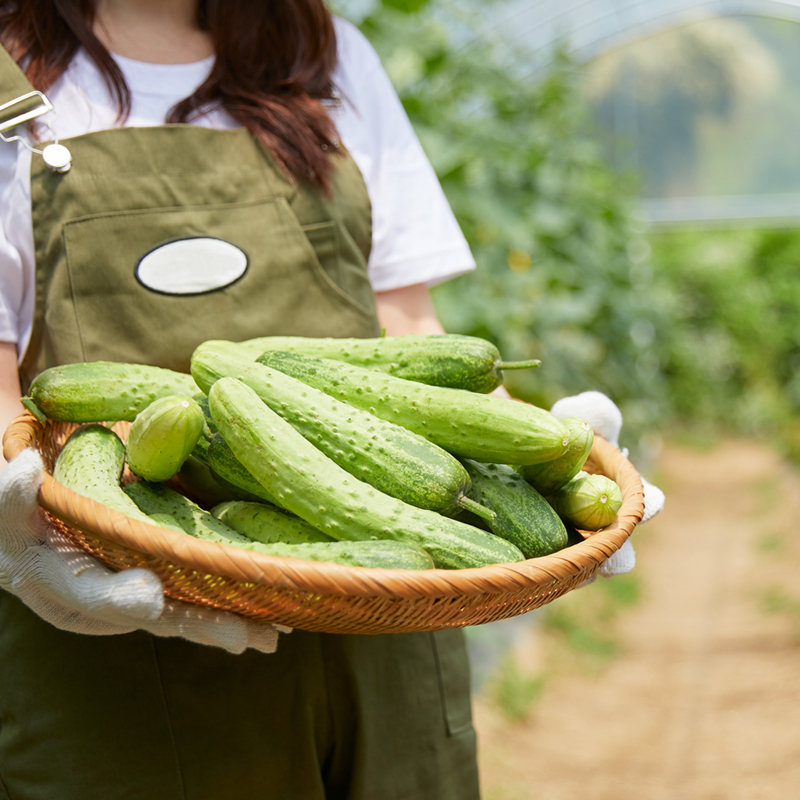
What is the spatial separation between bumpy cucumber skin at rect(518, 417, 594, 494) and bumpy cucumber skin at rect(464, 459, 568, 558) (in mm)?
25

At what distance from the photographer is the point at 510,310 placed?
4.00 metres

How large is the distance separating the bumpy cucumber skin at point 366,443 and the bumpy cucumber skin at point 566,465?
124 mm

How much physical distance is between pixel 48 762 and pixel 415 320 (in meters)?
0.93

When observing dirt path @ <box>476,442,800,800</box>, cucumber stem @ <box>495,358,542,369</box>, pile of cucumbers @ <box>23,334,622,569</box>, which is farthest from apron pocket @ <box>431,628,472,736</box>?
dirt path @ <box>476,442,800,800</box>

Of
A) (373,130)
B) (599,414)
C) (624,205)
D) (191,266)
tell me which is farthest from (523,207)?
(191,266)

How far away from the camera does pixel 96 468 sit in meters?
1.03

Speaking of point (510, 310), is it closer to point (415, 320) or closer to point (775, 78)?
point (415, 320)

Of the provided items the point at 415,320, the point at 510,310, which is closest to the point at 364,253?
the point at 415,320

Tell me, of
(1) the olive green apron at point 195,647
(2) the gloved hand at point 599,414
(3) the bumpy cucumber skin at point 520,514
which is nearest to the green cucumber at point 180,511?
(1) the olive green apron at point 195,647

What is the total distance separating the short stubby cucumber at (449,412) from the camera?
1.05 metres

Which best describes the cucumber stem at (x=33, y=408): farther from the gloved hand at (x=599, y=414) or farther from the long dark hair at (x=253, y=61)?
the gloved hand at (x=599, y=414)

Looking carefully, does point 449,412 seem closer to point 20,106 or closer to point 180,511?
point 180,511

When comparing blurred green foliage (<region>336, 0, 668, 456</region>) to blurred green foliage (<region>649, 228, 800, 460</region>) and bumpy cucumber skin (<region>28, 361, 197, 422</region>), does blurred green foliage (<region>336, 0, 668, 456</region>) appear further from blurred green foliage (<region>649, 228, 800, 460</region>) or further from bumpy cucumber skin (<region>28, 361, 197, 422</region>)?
bumpy cucumber skin (<region>28, 361, 197, 422</region>)

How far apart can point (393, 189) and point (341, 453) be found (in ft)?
2.02
